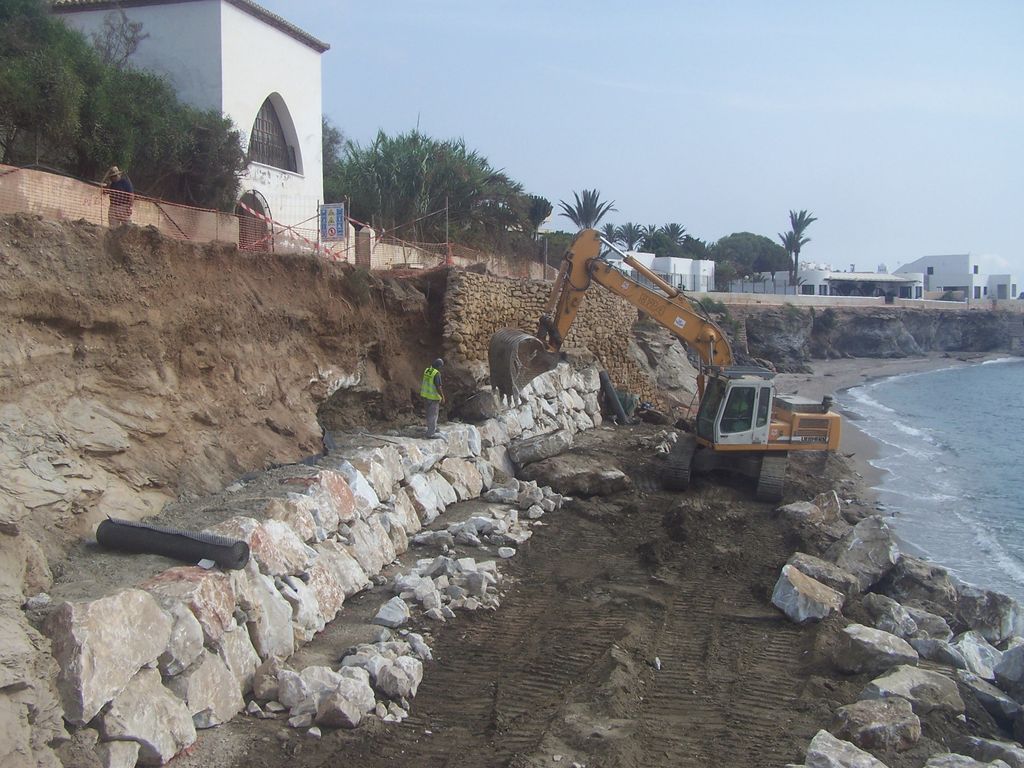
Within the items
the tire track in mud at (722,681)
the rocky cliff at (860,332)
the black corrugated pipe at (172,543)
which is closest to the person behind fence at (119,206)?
the black corrugated pipe at (172,543)

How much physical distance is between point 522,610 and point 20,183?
712 centimetres

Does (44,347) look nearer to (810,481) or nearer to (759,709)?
(759,709)

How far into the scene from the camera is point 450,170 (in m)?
29.3

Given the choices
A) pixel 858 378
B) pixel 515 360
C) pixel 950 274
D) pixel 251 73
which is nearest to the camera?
pixel 515 360

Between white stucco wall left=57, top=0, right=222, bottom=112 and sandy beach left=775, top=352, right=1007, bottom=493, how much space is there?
16947mm

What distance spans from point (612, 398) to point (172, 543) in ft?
44.8

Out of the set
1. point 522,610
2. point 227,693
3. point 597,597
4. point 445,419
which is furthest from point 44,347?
point 445,419

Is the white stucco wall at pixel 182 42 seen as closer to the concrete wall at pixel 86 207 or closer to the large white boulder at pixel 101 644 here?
the concrete wall at pixel 86 207

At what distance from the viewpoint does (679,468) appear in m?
14.1

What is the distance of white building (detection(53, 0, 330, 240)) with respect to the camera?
Result: 18.1 m

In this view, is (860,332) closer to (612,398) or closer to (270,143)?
(612,398)

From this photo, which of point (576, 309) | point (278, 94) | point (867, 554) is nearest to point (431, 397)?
point (576, 309)

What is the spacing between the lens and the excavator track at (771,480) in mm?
14031

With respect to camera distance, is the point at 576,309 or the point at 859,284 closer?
the point at 576,309
